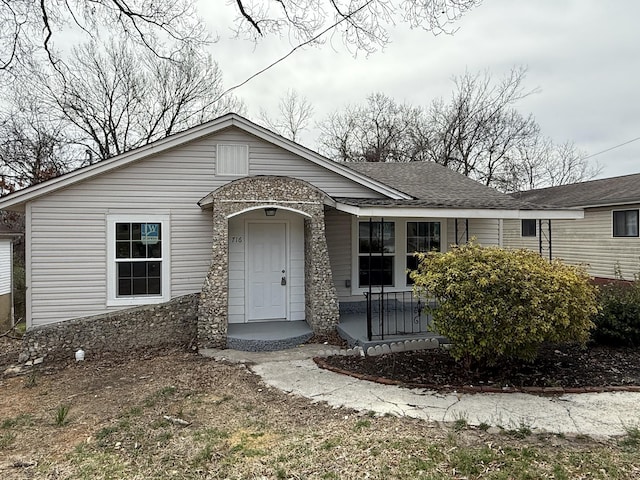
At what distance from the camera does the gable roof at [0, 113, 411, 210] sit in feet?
25.2

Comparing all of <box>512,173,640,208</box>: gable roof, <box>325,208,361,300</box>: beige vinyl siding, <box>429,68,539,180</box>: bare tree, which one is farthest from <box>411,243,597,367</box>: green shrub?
<box>429,68,539,180</box>: bare tree

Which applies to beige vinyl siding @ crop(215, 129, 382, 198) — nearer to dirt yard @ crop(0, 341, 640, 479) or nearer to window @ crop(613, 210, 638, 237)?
dirt yard @ crop(0, 341, 640, 479)

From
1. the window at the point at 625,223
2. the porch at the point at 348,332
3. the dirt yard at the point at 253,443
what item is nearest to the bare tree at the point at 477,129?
the window at the point at 625,223

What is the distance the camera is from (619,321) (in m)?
6.89

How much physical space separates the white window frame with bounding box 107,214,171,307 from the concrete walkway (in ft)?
11.8

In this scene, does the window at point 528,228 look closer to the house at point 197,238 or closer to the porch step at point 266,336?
the house at point 197,238

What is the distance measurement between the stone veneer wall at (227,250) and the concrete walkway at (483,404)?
1921 mm

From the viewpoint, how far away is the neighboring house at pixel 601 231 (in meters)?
12.8

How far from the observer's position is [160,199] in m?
8.44

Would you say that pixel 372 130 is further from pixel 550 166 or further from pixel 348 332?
pixel 348 332

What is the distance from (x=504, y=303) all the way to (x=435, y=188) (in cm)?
636

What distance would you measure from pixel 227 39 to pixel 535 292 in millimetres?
7167

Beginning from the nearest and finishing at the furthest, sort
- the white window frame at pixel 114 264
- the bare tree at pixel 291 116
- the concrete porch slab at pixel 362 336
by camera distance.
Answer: the concrete porch slab at pixel 362 336, the white window frame at pixel 114 264, the bare tree at pixel 291 116

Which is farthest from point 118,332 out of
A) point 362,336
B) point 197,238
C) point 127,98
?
point 127,98
